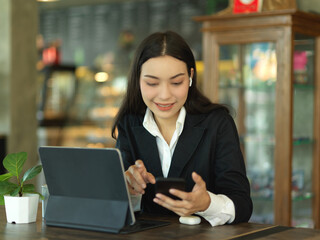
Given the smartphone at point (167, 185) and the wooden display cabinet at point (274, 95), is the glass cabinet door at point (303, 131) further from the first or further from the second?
the smartphone at point (167, 185)

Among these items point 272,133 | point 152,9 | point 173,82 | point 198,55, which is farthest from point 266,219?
point 152,9

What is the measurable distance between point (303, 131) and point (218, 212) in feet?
7.59

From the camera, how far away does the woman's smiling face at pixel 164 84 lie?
2051 millimetres

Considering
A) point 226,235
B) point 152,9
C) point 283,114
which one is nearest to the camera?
point 226,235

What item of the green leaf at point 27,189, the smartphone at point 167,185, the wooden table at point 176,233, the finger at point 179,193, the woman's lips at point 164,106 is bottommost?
→ the wooden table at point 176,233

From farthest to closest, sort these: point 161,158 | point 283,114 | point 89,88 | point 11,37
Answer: point 89,88 < point 11,37 < point 283,114 < point 161,158

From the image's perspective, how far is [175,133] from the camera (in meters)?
2.24

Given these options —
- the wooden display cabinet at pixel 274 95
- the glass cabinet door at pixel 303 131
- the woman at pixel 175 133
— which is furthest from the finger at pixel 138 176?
the glass cabinet door at pixel 303 131

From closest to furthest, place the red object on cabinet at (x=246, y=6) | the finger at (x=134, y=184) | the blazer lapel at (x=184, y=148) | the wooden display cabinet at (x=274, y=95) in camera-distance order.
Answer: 1. the finger at (x=134, y=184)
2. the blazer lapel at (x=184, y=148)
3. the wooden display cabinet at (x=274, y=95)
4. the red object on cabinet at (x=246, y=6)

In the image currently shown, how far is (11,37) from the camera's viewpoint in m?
5.02

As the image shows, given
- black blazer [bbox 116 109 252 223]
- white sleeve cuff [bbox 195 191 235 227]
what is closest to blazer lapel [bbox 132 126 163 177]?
black blazer [bbox 116 109 252 223]

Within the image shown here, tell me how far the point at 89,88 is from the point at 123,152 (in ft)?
22.6

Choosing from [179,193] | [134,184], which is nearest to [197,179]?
[179,193]

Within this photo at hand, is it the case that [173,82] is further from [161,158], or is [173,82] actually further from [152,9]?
[152,9]
